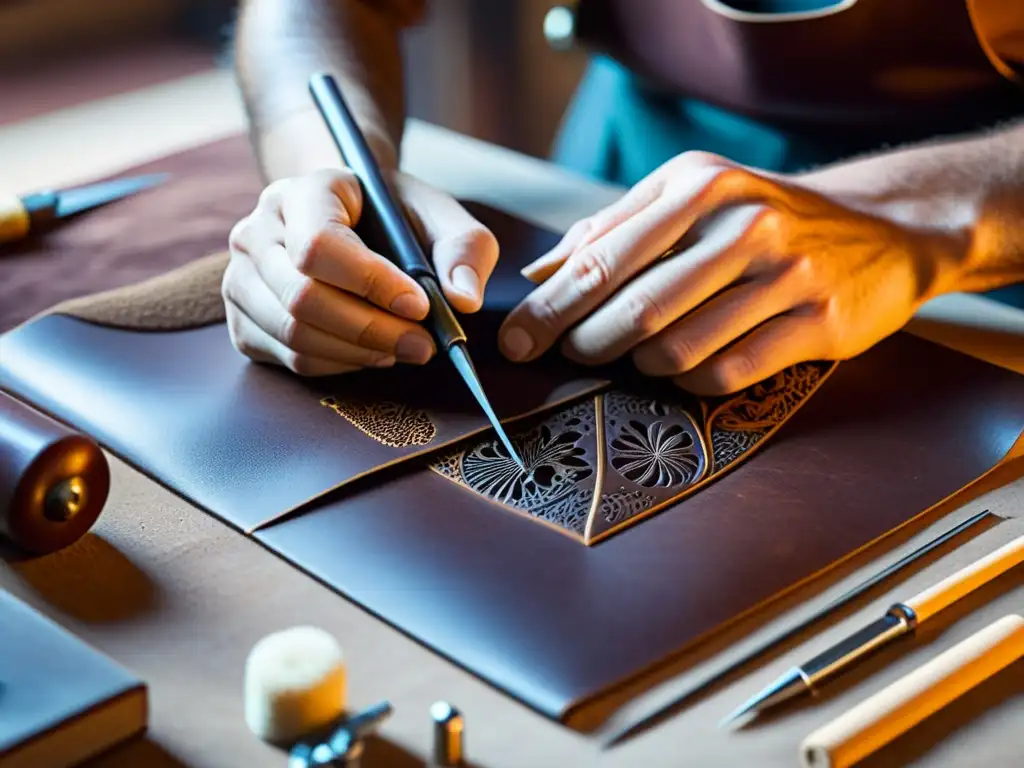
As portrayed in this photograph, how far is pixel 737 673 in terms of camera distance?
73cm

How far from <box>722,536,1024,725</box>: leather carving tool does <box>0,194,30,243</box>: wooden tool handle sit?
0.91 meters

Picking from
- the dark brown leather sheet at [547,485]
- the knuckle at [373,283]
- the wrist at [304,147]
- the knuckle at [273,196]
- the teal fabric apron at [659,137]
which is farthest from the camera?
the teal fabric apron at [659,137]

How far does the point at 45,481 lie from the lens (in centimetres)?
79

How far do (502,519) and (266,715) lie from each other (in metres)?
0.23

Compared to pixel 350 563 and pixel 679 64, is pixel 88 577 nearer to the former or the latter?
pixel 350 563

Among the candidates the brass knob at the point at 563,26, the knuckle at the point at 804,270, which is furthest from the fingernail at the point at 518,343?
the brass knob at the point at 563,26

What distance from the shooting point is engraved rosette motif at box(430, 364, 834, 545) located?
0.86m

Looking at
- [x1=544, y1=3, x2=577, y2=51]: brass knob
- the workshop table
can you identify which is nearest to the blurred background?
[x1=544, y1=3, x2=577, y2=51]: brass knob

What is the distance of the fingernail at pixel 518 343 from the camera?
103cm

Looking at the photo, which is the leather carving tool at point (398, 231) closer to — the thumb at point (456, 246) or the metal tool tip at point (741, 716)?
the thumb at point (456, 246)

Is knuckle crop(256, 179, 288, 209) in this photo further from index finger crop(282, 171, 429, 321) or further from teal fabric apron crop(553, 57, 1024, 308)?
teal fabric apron crop(553, 57, 1024, 308)

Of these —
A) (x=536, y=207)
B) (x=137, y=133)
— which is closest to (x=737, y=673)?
(x=536, y=207)

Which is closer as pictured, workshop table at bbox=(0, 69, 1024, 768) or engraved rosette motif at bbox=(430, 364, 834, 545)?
workshop table at bbox=(0, 69, 1024, 768)

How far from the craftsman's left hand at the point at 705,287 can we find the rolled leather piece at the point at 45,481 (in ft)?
1.18
